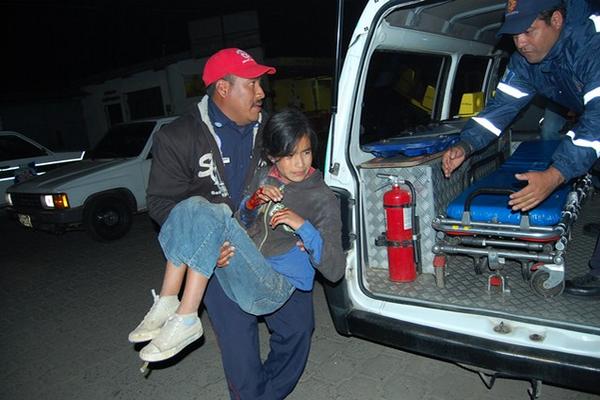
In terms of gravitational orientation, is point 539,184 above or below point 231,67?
below

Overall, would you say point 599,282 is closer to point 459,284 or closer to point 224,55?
point 459,284

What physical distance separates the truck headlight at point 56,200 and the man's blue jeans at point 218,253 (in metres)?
4.99

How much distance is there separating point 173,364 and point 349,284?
174cm

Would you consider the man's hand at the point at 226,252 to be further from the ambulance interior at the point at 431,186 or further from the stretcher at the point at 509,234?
the stretcher at the point at 509,234

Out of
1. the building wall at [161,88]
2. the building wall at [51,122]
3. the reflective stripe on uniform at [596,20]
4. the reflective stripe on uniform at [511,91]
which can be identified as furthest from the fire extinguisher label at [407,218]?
the building wall at [51,122]

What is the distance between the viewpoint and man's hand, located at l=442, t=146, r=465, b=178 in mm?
3211

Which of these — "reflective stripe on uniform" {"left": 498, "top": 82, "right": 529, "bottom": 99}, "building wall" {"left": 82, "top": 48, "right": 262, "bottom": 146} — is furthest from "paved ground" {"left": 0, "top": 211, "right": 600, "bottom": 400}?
"building wall" {"left": 82, "top": 48, "right": 262, "bottom": 146}

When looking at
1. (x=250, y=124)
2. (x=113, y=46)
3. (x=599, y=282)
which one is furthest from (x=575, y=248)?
(x=113, y=46)

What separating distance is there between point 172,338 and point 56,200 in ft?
17.2

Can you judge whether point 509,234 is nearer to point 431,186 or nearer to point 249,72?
point 431,186

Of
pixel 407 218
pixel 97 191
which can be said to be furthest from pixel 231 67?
pixel 97 191

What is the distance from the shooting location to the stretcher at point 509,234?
8.70ft

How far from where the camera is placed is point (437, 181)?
A: 3.40m

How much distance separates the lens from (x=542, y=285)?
8.85ft
